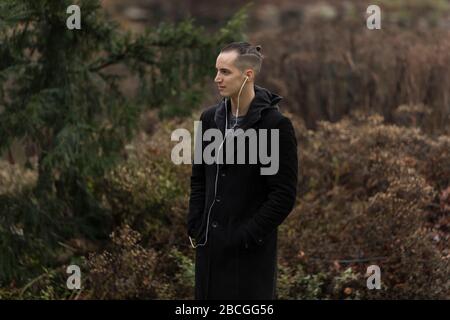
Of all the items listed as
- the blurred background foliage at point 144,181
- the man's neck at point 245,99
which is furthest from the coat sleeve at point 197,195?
the blurred background foliage at point 144,181

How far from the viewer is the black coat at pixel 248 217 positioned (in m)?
3.78

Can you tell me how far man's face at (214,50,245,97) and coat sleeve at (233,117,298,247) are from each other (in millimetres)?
248

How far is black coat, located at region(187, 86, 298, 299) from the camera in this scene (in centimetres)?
378

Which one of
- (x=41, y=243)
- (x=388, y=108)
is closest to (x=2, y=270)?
(x=41, y=243)

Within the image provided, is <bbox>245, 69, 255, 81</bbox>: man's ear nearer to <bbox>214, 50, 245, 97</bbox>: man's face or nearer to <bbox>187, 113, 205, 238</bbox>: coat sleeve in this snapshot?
<bbox>214, 50, 245, 97</bbox>: man's face

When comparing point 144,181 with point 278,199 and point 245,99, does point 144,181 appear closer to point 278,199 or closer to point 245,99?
point 245,99

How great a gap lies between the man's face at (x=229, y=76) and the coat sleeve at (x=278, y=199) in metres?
0.25

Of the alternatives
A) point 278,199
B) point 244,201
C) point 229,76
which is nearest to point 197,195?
point 244,201

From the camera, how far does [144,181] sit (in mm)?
6145

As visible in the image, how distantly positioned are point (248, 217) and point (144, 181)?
2414 millimetres

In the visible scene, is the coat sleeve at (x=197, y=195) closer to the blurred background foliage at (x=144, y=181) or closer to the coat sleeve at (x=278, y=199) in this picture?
the coat sleeve at (x=278, y=199)

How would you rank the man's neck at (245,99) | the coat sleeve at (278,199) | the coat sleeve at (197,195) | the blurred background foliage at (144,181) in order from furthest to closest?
the blurred background foliage at (144,181) < the coat sleeve at (197,195) < the man's neck at (245,99) < the coat sleeve at (278,199)
